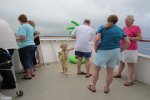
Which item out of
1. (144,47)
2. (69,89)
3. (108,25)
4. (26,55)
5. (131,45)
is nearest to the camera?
(108,25)

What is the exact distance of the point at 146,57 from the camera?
171 inches

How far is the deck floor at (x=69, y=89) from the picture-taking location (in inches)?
137

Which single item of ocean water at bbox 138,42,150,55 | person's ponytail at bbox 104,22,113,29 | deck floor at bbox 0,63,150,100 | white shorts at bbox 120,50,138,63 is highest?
person's ponytail at bbox 104,22,113,29

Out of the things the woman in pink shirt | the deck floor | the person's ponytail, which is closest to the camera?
the person's ponytail

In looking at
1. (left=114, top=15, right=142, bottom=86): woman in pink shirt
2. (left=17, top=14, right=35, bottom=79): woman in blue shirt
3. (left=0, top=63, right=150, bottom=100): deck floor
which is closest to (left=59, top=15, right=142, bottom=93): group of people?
(left=114, top=15, right=142, bottom=86): woman in pink shirt

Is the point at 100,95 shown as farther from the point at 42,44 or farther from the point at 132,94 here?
the point at 42,44

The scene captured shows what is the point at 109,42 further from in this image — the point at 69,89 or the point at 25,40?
the point at 25,40

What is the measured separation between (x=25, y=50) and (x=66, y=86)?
108 cm

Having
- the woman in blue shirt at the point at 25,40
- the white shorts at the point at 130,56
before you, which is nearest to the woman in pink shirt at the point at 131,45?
the white shorts at the point at 130,56

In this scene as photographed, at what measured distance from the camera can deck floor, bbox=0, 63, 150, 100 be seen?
137 inches

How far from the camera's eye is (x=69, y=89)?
3.86m

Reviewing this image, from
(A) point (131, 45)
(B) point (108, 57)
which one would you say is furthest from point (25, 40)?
(A) point (131, 45)

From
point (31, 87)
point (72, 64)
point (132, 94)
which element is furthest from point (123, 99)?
point (72, 64)

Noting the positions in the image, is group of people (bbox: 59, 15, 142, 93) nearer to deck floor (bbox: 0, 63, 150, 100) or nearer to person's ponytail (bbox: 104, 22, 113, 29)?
person's ponytail (bbox: 104, 22, 113, 29)
